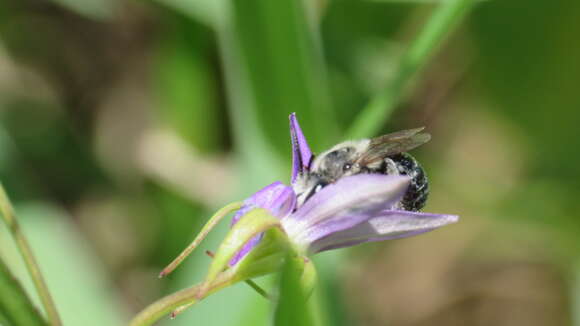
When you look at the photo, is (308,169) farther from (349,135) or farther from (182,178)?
(182,178)

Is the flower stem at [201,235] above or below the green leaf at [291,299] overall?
above

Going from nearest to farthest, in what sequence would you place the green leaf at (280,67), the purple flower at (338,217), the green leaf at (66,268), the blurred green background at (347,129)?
the purple flower at (338,217), the green leaf at (280,67), the green leaf at (66,268), the blurred green background at (347,129)

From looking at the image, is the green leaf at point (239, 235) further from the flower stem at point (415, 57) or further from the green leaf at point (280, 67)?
the green leaf at point (280, 67)

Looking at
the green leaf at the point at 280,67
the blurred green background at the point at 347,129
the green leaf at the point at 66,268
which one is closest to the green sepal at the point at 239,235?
the green leaf at the point at 280,67

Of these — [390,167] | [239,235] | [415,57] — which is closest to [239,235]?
[239,235]

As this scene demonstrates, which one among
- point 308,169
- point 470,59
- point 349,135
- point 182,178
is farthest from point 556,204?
point 308,169


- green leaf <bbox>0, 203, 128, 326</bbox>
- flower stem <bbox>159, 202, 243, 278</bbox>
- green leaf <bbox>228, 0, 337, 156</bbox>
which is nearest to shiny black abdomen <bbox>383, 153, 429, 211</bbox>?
flower stem <bbox>159, 202, 243, 278</bbox>

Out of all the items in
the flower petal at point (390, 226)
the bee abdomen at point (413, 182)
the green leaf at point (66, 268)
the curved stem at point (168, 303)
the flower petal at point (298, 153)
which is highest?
the flower petal at point (298, 153)

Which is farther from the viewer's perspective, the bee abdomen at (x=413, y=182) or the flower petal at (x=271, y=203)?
the bee abdomen at (x=413, y=182)
